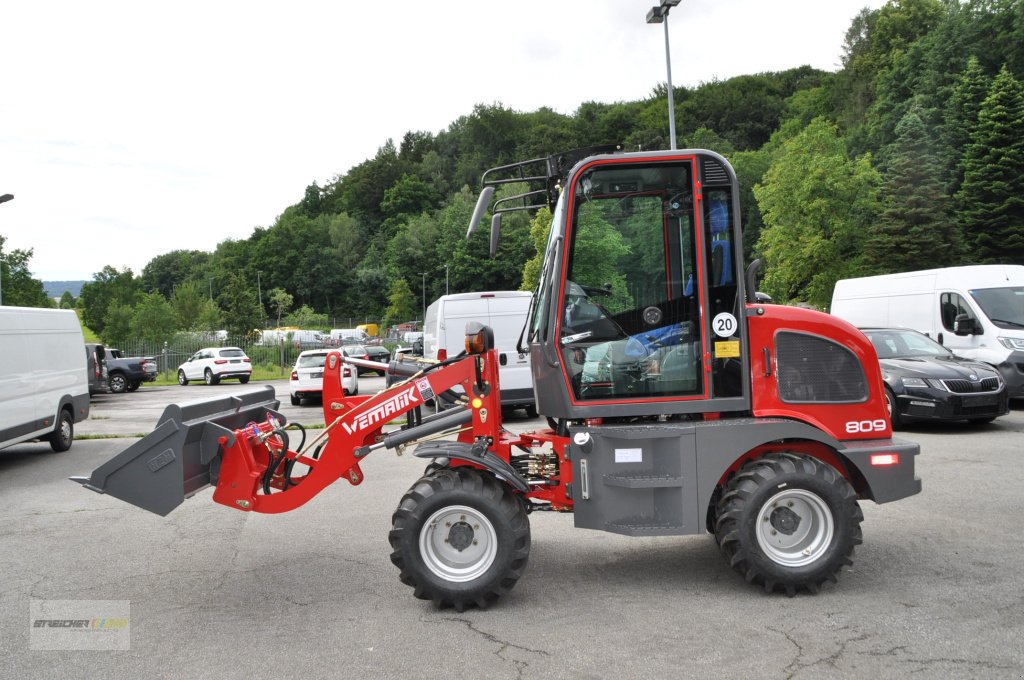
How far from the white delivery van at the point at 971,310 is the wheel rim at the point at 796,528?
1062 cm

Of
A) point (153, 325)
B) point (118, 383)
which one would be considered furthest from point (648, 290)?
point (153, 325)

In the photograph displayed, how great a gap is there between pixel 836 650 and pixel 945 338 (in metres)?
12.6

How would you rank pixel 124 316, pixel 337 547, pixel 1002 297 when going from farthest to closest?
pixel 124 316 → pixel 1002 297 → pixel 337 547

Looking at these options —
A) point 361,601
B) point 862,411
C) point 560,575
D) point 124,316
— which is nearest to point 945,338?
point 862,411

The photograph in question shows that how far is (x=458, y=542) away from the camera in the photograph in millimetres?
5348

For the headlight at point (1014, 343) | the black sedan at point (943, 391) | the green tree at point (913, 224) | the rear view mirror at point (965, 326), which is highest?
the green tree at point (913, 224)

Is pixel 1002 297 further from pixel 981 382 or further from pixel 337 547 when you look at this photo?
pixel 337 547

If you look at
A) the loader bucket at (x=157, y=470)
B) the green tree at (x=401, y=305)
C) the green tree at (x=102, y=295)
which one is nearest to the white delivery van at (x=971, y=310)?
the loader bucket at (x=157, y=470)

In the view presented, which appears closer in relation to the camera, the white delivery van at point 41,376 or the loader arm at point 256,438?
the loader arm at point 256,438

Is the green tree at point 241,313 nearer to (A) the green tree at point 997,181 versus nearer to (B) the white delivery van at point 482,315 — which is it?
(B) the white delivery van at point 482,315

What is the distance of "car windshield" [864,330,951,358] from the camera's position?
13219mm

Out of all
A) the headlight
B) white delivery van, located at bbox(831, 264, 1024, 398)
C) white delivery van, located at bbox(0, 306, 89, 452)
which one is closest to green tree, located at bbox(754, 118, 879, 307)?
white delivery van, located at bbox(831, 264, 1024, 398)

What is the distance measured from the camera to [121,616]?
5.32 meters

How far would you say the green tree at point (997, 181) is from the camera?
40.5m
